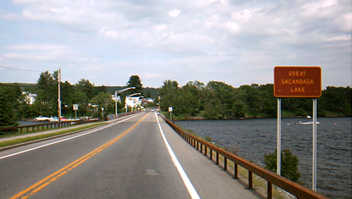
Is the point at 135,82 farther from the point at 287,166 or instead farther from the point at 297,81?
the point at 297,81

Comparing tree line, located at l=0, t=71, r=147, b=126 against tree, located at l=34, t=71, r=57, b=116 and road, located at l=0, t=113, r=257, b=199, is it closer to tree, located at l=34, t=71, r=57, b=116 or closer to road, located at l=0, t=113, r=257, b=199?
tree, located at l=34, t=71, r=57, b=116

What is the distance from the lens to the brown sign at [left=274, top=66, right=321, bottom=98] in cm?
906

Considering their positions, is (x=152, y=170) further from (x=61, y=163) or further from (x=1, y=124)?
(x=1, y=124)

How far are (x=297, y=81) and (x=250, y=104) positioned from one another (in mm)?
147823

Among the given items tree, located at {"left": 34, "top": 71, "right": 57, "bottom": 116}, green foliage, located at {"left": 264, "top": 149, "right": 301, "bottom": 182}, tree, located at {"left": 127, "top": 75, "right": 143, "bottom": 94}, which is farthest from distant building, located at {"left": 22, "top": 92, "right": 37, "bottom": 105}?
green foliage, located at {"left": 264, "top": 149, "right": 301, "bottom": 182}

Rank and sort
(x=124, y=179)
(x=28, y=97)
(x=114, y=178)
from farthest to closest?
(x=28, y=97) → (x=114, y=178) → (x=124, y=179)

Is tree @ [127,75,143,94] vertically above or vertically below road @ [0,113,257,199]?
above

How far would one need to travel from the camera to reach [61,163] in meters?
11.8

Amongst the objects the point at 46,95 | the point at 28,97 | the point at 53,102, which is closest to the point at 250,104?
the point at 53,102

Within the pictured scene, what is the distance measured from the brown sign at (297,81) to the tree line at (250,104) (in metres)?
135

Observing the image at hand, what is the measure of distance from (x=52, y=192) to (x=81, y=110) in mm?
116101

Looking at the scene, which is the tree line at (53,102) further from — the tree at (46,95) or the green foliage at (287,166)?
the green foliage at (287,166)

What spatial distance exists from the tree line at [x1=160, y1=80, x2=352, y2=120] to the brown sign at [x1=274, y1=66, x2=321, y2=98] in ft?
443

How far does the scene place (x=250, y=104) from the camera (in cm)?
15338
